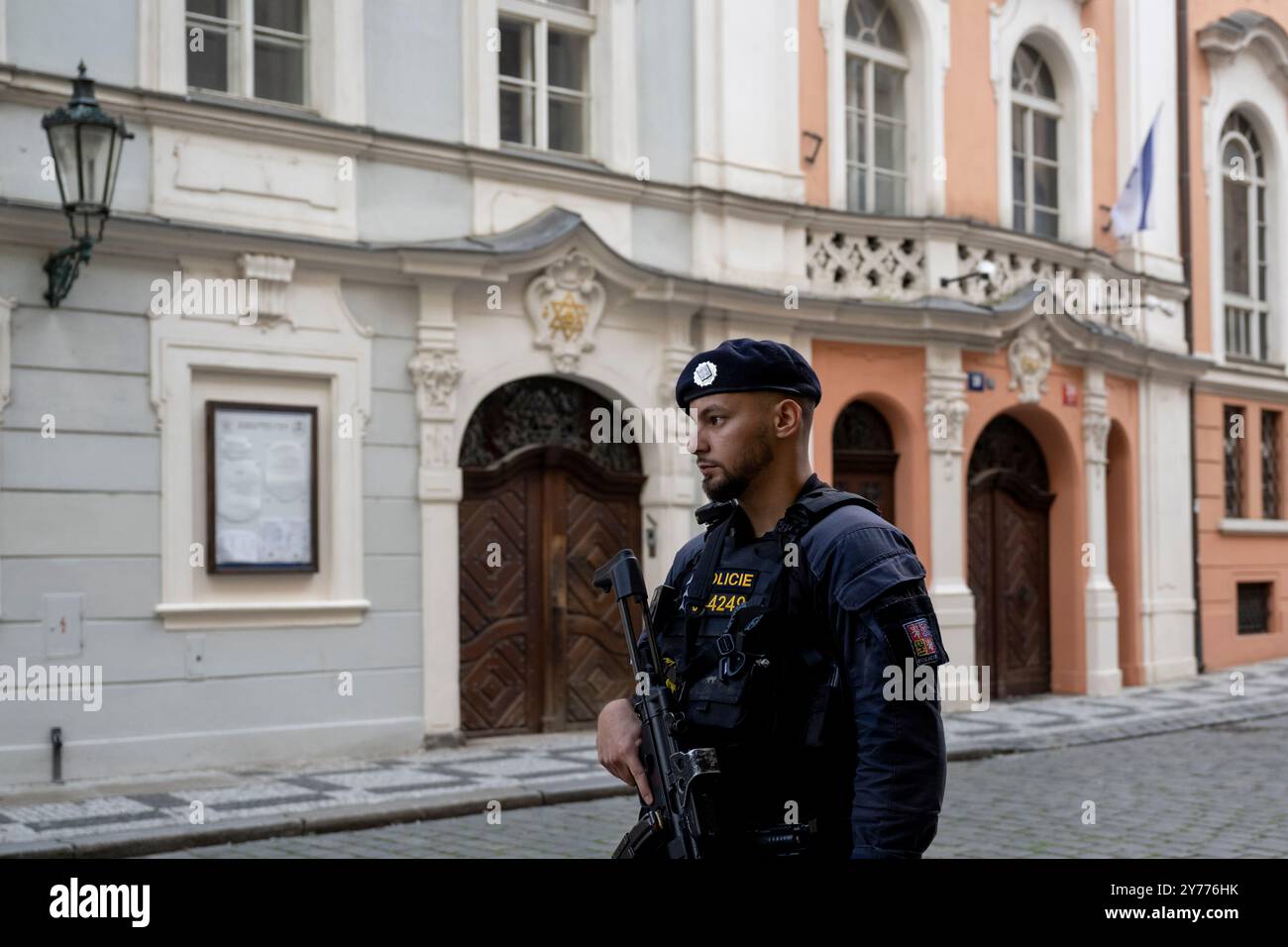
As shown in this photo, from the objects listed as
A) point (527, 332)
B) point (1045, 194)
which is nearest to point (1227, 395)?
point (1045, 194)

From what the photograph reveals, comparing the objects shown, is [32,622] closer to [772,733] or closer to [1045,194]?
[772,733]

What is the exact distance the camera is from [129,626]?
11.3m

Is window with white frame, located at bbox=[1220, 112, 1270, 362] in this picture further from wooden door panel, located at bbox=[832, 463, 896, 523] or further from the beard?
the beard

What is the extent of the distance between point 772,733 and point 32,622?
9.00 m

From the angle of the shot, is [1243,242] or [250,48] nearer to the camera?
[250,48]

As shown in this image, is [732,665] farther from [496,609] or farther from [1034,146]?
[1034,146]

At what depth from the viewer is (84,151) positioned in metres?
10.2

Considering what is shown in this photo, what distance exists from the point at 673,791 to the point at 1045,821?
7092 mm

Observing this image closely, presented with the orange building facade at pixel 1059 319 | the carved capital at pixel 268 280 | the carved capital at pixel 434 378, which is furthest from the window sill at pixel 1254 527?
the carved capital at pixel 268 280

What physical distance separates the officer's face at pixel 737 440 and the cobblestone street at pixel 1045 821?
5510mm

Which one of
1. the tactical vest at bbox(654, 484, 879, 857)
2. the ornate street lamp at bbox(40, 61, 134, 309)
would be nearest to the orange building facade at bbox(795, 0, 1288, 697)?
the ornate street lamp at bbox(40, 61, 134, 309)

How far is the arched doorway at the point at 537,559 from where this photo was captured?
13477 millimetres

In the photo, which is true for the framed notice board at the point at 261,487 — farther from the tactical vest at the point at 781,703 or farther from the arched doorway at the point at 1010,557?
the tactical vest at the point at 781,703

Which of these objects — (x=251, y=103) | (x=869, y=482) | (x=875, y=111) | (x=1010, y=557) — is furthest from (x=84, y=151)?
(x=1010, y=557)
